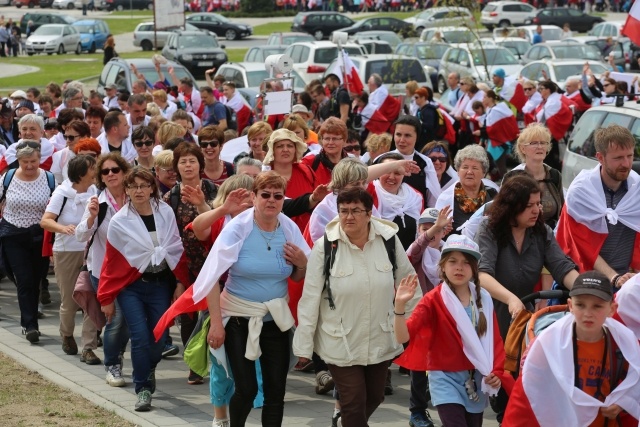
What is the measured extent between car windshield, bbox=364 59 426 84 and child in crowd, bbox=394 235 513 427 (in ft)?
69.3

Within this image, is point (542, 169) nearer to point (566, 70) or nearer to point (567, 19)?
point (566, 70)

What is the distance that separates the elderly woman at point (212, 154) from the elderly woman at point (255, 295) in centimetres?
298

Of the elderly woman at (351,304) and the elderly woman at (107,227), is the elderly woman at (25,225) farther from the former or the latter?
the elderly woman at (351,304)

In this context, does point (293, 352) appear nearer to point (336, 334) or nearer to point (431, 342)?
point (336, 334)

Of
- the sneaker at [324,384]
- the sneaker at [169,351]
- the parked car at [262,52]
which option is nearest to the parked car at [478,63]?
the parked car at [262,52]

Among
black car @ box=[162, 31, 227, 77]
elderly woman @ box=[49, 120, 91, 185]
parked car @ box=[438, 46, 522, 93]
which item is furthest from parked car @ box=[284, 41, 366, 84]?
elderly woman @ box=[49, 120, 91, 185]

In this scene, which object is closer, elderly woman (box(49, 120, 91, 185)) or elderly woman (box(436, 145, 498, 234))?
elderly woman (box(436, 145, 498, 234))

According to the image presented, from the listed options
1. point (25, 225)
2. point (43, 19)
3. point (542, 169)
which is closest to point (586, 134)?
point (542, 169)

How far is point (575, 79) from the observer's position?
22.8m

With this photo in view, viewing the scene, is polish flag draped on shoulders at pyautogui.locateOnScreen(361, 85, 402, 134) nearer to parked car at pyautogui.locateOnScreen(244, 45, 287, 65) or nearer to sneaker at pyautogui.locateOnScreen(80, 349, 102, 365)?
sneaker at pyautogui.locateOnScreen(80, 349, 102, 365)

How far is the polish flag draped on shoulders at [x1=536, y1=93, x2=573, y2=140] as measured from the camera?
20.9m

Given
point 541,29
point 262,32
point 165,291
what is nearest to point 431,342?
point 165,291

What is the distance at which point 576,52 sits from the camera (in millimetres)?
36750

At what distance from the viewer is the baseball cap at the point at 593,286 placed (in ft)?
18.9
